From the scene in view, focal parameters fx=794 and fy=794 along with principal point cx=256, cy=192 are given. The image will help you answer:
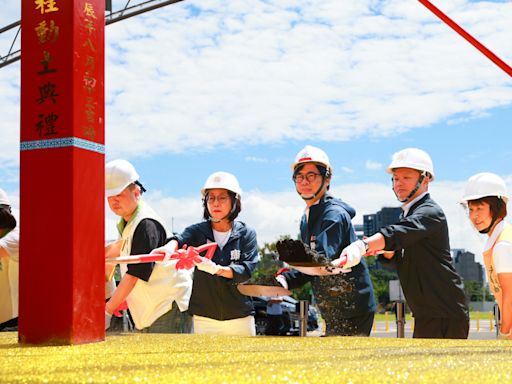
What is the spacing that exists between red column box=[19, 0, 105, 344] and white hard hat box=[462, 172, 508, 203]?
201 cm

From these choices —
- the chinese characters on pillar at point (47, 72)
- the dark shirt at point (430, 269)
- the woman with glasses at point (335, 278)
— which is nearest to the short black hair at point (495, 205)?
the dark shirt at point (430, 269)

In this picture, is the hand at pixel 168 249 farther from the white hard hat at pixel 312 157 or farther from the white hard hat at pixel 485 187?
the white hard hat at pixel 485 187

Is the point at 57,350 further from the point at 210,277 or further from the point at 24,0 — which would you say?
the point at 210,277

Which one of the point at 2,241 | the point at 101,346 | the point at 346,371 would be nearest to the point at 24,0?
the point at 101,346

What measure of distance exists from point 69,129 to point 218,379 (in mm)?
1803

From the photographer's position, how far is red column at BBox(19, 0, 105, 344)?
11.3ft

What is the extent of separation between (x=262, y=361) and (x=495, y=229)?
216 centimetres

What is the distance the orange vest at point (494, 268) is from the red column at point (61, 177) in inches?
77.3

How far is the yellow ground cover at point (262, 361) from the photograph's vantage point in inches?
80.3

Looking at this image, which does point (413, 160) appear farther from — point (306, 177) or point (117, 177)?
point (117, 177)

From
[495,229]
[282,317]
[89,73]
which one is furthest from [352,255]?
[282,317]

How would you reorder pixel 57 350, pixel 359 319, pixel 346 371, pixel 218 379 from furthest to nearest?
pixel 359 319 → pixel 57 350 → pixel 346 371 → pixel 218 379

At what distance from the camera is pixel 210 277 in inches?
197

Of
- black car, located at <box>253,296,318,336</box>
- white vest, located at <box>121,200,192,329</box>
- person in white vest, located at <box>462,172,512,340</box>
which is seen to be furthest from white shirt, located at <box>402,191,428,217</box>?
black car, located at <box>253,296,318,336</box>
